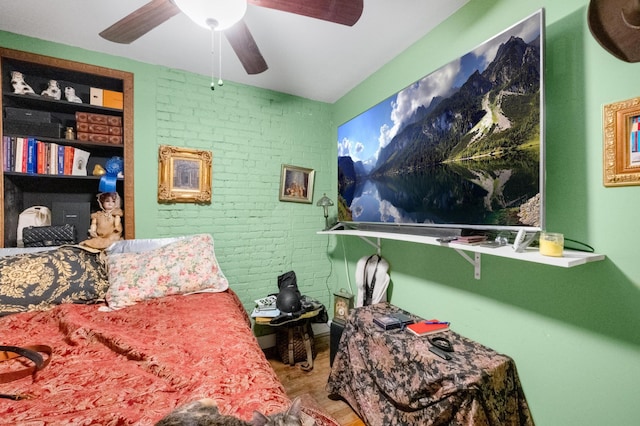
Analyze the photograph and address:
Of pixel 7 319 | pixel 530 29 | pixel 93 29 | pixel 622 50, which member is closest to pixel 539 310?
pixel 622 50

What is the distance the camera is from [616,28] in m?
0.89

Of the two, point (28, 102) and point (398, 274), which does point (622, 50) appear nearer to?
point (398, 274)

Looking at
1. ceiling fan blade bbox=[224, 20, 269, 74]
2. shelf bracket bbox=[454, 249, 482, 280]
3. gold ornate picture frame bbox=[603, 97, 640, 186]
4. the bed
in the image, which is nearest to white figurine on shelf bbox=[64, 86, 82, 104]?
the bed

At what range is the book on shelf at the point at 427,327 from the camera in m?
1.53

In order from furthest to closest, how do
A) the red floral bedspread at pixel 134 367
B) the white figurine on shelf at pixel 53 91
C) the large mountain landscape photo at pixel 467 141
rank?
the white figurine on shelf at pixel 53 91
the large mountain landscape photo at pixel 467 141
the red floral bedspread at pixel 134 367

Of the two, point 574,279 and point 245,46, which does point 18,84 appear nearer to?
point 245,46

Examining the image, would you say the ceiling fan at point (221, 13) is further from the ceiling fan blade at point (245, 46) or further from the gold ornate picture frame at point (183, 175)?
the gold ornate picture frame at point (183, 175)

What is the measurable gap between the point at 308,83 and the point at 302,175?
0.92 meters

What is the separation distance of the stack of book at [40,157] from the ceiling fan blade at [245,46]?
1517mm

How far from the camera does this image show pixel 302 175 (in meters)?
2.85

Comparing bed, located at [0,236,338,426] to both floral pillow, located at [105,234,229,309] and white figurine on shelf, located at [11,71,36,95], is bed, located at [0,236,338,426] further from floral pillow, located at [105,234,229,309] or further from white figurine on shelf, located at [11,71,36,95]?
white figurine on shelf, located at [11,71,36,95]

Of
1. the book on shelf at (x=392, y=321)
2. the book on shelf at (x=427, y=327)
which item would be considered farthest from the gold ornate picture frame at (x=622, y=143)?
the book on shelf at (x=392, y=321)

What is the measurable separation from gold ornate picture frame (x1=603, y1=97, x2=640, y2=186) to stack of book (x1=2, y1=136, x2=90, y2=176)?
3171 mm

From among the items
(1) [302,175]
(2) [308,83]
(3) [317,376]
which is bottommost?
(3) [317,376]
